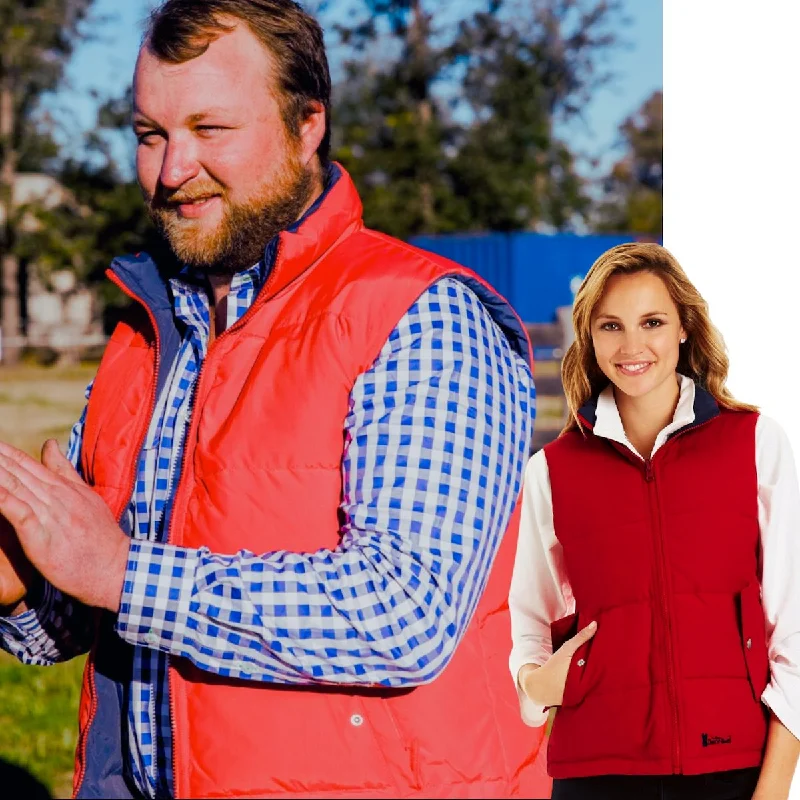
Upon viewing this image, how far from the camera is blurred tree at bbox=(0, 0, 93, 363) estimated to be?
28797 mm

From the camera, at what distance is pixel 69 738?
4.52 meters

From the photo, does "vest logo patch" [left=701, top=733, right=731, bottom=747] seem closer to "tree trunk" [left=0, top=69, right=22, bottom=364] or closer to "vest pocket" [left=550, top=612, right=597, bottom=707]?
"vest pocket" [left=550, top=612, right=597, bottom=707]

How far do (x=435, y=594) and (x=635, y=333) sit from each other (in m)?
0.41

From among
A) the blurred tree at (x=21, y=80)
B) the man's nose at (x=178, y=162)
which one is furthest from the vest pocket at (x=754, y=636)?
the blurred tree at (x=21, y=80)

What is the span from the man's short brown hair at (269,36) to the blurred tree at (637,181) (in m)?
33.4

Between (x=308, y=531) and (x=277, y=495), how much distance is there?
0.06 m

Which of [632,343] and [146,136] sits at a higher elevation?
[146,136]

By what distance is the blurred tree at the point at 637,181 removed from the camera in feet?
129

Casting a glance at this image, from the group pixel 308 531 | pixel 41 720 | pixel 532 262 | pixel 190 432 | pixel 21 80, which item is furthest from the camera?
pixel 21 80

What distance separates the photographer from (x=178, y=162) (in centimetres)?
184

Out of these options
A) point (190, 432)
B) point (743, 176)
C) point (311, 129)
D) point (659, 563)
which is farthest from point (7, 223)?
point (659, 563)

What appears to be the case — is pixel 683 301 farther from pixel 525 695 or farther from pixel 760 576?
pixel 525 695

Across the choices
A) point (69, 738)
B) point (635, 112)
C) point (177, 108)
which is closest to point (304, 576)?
point (177, 108)

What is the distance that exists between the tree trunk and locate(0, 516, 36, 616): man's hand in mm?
26396
